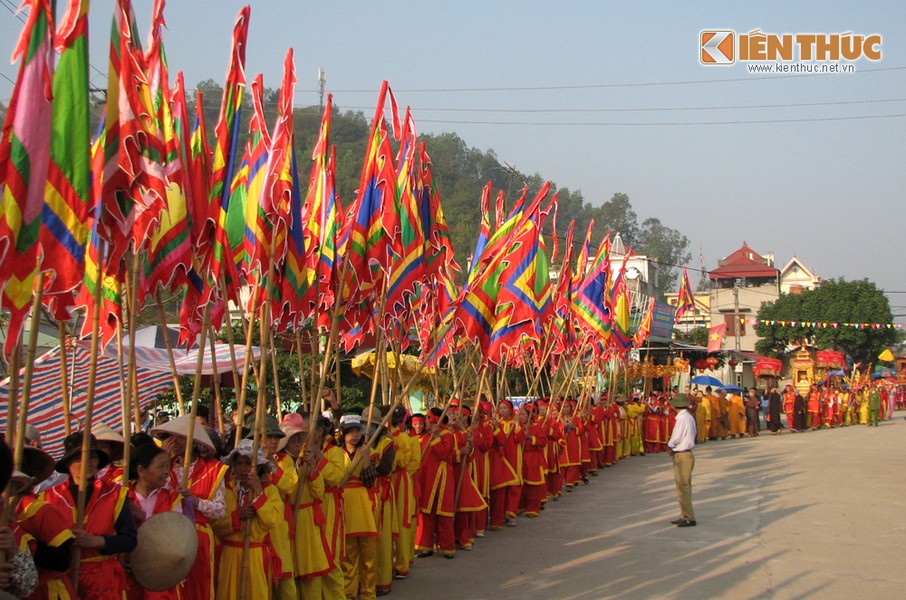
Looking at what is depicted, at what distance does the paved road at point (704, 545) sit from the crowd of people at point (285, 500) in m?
0.54

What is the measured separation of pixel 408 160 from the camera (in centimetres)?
964

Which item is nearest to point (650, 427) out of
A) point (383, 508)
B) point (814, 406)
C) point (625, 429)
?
point (625, 429)

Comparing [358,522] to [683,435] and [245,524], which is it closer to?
[245,524]

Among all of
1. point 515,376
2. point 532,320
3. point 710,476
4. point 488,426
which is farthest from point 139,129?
point 515,376

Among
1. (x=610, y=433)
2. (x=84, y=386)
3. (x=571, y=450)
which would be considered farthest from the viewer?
(x=610, y=433)

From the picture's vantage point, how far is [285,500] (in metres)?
7.12

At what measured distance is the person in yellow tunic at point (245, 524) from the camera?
20.8 ft

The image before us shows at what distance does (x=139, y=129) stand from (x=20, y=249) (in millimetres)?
1550

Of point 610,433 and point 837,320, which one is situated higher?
point 837,320

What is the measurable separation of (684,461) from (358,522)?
5475 mm

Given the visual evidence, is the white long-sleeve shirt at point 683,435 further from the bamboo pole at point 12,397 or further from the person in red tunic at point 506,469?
the bamboo pole at point 12,397

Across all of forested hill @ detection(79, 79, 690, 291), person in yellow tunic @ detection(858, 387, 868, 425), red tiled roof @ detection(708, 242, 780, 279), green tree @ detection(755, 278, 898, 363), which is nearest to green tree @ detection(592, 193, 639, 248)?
forested hill @ detection(79, 79, 690, 291)

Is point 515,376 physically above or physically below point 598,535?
above

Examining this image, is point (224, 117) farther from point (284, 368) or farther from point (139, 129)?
point (284, 368)
